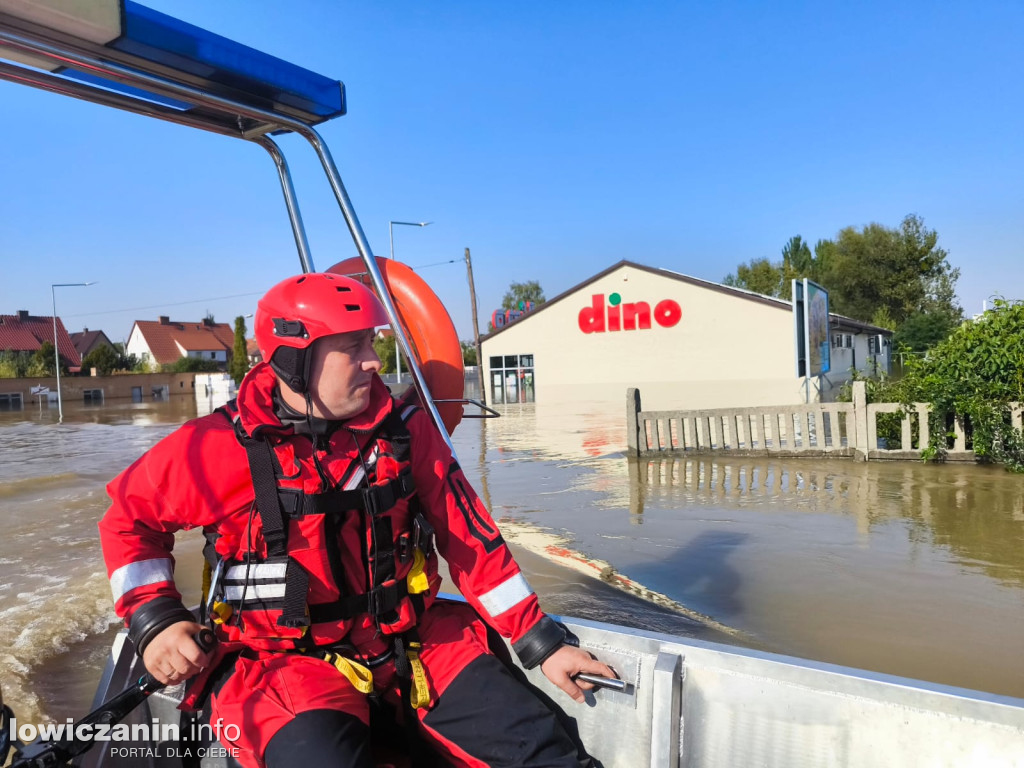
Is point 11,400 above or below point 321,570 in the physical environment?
above

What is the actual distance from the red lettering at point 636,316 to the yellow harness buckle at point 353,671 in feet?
100

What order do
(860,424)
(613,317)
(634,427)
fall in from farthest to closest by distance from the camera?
(613,317), (634,427), (860,424)

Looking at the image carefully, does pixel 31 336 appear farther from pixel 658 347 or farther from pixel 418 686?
pixel 418 686

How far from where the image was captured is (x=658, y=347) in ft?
104

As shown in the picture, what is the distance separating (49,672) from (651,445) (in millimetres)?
8678

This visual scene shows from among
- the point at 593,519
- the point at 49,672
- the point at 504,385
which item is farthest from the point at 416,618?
the point at 504,385

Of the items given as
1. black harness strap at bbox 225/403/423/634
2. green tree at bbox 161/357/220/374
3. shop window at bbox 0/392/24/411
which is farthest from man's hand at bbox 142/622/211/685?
green tree at bbox 161/357/220/374

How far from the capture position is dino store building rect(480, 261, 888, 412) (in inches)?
1153

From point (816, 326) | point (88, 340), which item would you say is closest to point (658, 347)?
point (816, 326)

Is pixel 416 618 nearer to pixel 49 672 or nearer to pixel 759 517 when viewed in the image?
pixel 49 672

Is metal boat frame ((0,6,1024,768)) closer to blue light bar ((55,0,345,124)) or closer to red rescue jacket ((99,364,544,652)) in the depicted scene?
blue light bar ((55,0,345,124))

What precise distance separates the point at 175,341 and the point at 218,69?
7964 centimetres

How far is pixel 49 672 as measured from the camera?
4.03 metres

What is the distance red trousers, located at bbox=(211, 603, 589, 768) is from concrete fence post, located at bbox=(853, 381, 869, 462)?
8.65 m
